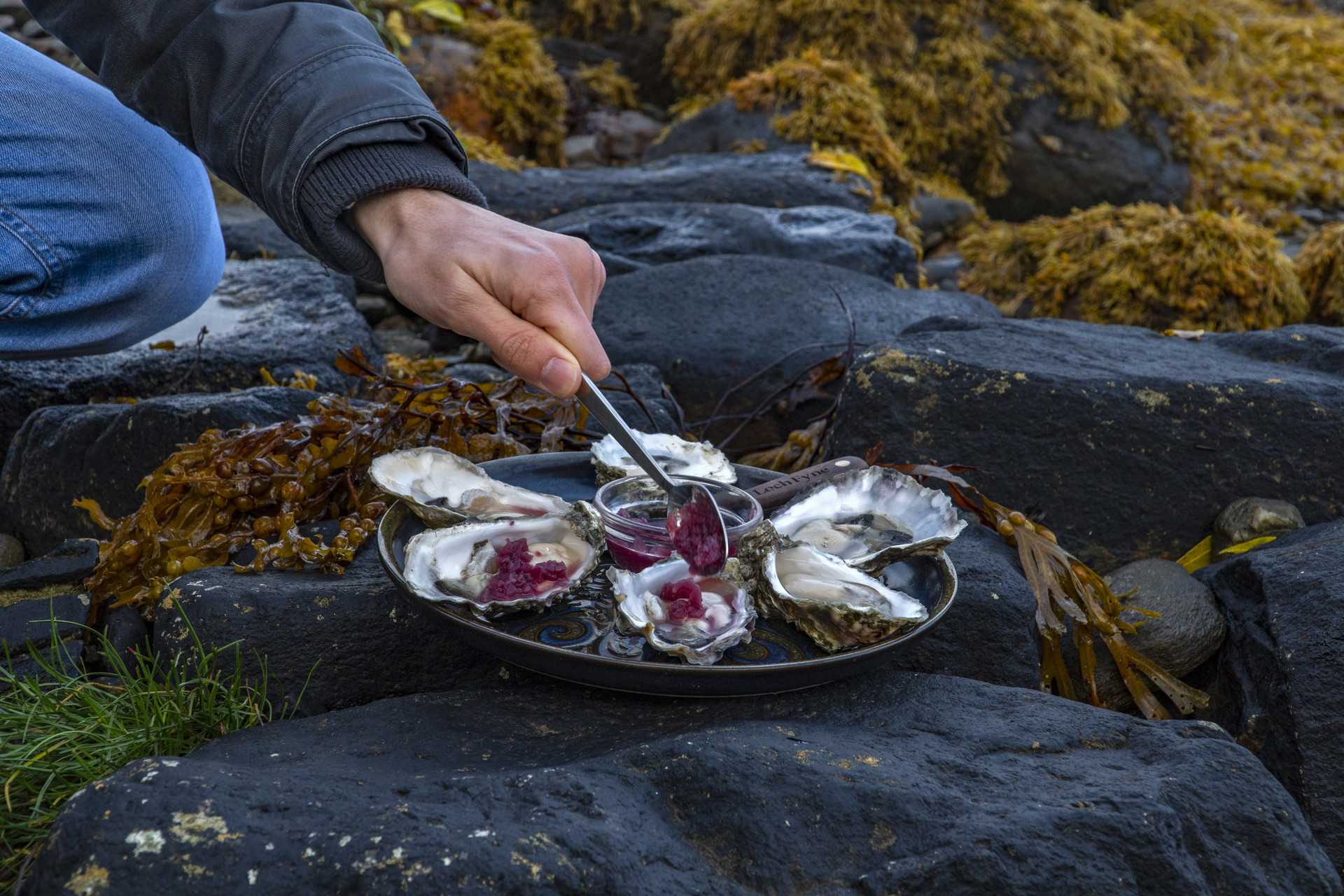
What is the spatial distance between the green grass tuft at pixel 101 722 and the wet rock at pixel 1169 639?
197 cm

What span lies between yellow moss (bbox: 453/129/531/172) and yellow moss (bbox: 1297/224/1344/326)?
497cm

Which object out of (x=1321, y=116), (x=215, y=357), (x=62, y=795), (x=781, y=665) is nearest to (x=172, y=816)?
(x=62, y=795)

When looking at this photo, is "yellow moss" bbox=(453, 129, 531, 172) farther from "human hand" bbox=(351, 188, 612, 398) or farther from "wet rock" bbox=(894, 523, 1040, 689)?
"wet rock" bbox=(894, 523, 1040, 689)

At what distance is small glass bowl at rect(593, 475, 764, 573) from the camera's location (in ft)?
6.28

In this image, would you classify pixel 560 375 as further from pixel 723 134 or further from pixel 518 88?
pixel 518 88

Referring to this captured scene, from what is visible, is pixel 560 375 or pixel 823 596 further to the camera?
pixel 823 596

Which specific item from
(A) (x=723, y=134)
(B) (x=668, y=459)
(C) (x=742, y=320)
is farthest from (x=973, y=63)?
(B) (x=668, y=459)

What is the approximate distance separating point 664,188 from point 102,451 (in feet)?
12.2

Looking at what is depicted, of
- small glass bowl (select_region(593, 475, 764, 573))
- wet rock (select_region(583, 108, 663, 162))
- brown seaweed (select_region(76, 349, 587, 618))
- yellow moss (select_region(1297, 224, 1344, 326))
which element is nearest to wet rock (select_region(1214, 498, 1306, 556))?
small glass bowl (select_region(593, 475, 764, 573))

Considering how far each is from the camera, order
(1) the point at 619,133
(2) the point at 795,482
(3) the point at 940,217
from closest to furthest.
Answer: (2) the point at 795,482
(3) the point at 940,217
(1) the point at 619,133

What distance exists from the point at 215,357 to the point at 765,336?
7.18 feet

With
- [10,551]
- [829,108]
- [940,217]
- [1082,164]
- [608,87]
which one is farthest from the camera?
[608,87]

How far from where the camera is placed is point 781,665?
58.7 inches

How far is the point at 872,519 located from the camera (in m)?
2.12
